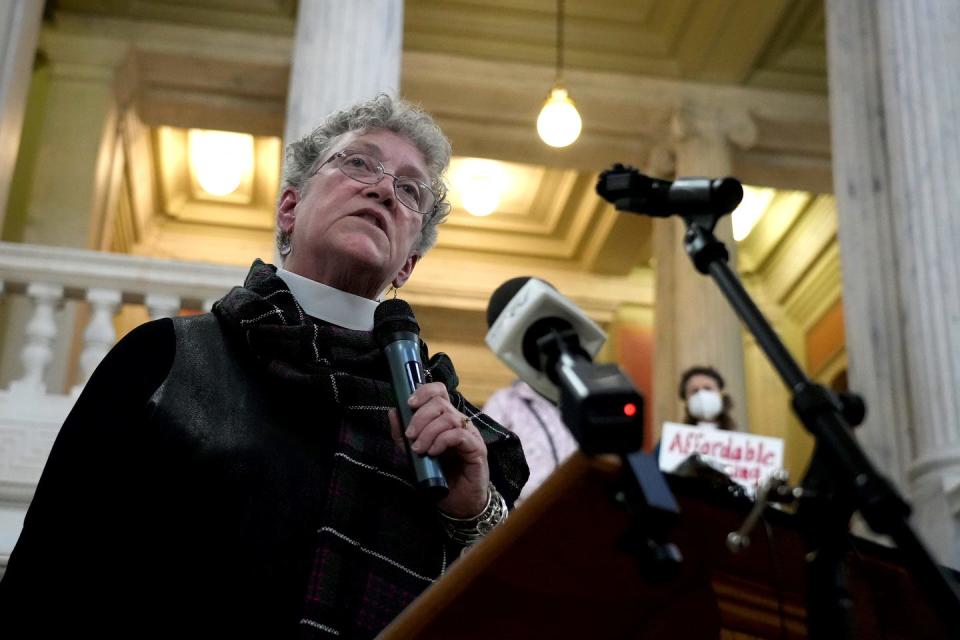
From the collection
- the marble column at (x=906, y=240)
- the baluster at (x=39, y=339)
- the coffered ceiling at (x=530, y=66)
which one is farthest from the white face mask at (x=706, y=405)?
the coffered ceiling at (x=530, y=66)

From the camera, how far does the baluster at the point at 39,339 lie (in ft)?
15.6

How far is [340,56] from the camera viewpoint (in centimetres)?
599

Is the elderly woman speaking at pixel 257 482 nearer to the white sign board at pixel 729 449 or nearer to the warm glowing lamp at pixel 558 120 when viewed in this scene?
the white sign board at pixel 729 449

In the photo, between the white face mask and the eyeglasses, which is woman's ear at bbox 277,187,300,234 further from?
the white face mask

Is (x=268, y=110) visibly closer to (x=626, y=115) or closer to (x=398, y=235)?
(x=626, y=115)

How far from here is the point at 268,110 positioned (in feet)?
31.4

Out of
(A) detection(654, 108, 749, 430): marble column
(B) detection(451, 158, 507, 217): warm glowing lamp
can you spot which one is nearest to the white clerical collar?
(A) detection(654, 108, 749, 430): marble column

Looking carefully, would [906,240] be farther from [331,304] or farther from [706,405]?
[331,304]

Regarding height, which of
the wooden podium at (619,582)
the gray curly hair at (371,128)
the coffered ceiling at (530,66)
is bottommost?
the wooden podium at (619,582)

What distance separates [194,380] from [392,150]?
2.19 feet

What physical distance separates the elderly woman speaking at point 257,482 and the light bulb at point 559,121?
6.00 meters

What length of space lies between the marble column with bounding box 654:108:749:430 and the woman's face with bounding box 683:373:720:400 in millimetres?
2727

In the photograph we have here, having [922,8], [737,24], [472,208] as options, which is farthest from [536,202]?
[922,8]

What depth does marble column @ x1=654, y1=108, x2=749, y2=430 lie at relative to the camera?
28.9 ft
